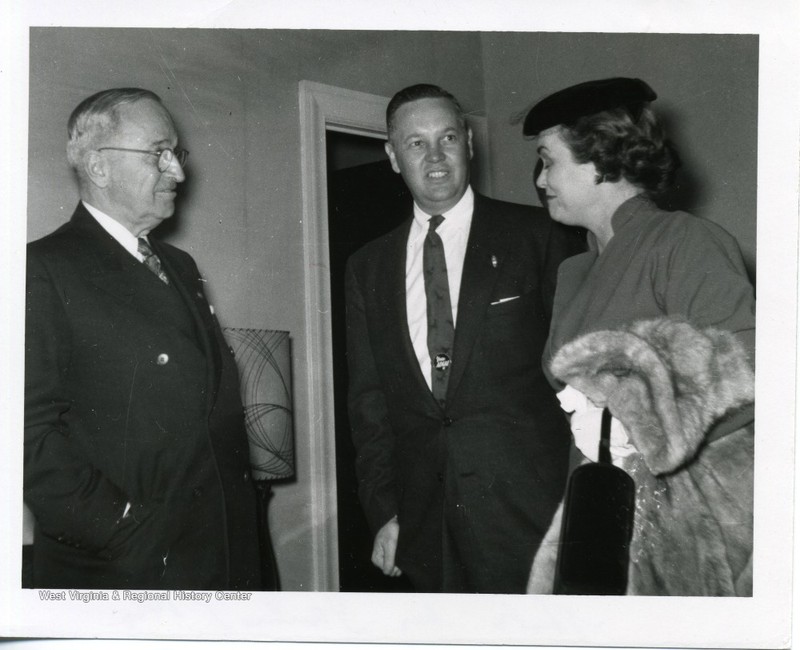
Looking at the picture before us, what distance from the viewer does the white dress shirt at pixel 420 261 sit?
1745mm

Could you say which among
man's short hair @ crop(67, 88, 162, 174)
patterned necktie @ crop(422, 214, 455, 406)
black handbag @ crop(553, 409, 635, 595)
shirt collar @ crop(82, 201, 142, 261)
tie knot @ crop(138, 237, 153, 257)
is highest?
man's short hair @ crop(67, 88, 162, 174)

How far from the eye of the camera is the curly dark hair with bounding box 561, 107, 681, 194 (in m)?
1.72

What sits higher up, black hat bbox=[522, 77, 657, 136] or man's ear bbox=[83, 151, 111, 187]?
black hat bbox=[522, 77, 657, 136]

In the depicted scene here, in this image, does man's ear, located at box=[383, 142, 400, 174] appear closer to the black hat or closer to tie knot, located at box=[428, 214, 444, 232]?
tie knot, located at box=[428, 214, 444, 232]

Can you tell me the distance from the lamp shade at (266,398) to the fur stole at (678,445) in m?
0.55

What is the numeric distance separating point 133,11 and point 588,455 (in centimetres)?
131

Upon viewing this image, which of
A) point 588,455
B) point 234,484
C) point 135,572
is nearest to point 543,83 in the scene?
point 588,455

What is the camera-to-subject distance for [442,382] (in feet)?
5.67

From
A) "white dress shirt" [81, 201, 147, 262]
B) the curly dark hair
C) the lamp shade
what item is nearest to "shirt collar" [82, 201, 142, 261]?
"white dress shirt" [81, 201, 147, 262]

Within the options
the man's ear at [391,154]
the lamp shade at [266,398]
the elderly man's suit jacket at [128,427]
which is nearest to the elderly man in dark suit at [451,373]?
the man's ear at [391,154]

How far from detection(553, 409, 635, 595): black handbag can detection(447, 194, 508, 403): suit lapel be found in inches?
12.0

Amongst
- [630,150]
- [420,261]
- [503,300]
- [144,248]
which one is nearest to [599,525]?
[503,300]

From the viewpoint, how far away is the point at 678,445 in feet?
5.46

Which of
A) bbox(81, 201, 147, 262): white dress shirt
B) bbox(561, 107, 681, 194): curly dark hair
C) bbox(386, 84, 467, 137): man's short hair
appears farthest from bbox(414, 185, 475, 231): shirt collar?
bbox(81, 201, 147, 262): white dress shirt
